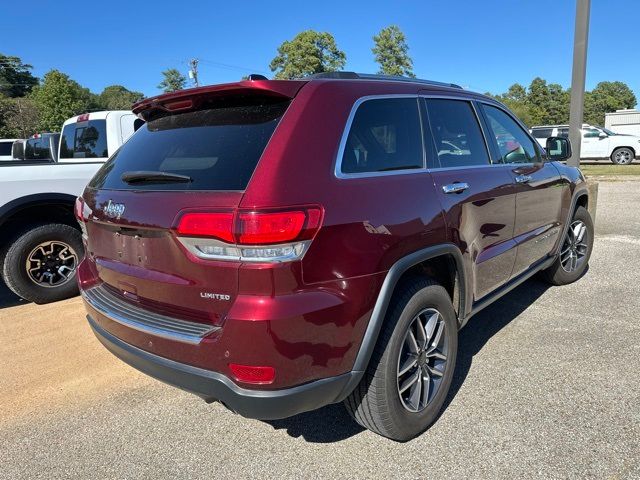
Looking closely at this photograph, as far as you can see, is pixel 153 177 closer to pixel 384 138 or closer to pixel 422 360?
pixel 384 138

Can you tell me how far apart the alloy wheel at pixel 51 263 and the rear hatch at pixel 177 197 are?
250 cm

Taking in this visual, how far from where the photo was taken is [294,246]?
193 centimetres

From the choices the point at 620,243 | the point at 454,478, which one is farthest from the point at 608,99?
the point at 454,478

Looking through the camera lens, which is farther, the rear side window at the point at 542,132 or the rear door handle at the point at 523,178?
the rear side window at the point at 542,132

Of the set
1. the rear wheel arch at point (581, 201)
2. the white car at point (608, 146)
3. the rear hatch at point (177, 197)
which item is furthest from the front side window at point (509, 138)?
the white car at point (608, 146)

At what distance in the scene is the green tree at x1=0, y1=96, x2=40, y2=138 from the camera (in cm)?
4402

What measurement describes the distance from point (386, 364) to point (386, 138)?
1142 mm

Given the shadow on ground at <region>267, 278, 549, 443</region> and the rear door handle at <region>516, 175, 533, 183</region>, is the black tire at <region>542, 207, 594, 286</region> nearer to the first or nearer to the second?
the shadow on ground at <region>267, 278, 549, 443</region>

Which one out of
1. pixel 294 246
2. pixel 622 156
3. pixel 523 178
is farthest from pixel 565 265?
pixel 622 156

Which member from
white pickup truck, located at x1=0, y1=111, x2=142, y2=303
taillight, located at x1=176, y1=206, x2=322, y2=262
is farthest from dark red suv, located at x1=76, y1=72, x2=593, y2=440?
white pickup truck, located at x1=0, y1=111, x2=142, y2=303

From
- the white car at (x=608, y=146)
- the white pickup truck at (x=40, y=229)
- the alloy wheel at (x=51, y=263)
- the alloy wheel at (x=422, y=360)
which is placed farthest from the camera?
the white car at (x=608, y=146)

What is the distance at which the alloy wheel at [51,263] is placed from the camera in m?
4.77

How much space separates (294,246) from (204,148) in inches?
29.6

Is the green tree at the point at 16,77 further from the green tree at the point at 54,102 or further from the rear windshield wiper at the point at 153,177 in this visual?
the rear windshield wiper at the point at 153,177
